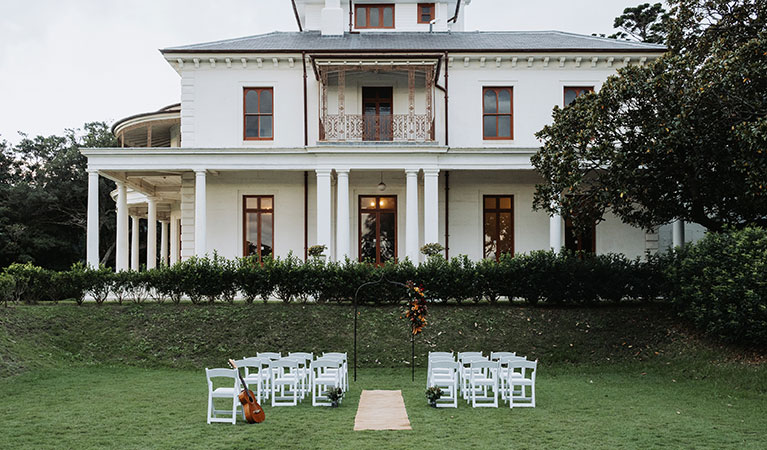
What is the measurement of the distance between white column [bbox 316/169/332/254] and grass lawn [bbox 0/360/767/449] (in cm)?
716

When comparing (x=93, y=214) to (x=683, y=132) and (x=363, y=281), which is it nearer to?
(x=363, y=281)

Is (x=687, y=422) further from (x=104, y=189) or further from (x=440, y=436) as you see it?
(x=104, y=189)

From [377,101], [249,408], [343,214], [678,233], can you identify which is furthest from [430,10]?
[249,408]

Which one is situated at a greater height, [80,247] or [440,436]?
[80,247]

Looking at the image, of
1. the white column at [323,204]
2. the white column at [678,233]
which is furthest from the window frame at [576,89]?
the white column at [323,204]

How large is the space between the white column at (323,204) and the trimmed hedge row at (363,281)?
228 cm

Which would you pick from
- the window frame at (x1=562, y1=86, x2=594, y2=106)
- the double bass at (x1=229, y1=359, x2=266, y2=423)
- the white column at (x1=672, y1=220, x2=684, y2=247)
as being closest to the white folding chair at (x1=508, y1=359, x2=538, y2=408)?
the double bass at (x1=229, y1=359, x2=266, y2=423)

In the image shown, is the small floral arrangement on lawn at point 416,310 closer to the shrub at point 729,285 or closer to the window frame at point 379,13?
the shrub at point 729,285

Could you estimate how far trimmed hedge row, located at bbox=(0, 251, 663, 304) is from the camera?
746 inches

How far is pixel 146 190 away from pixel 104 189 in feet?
66.9

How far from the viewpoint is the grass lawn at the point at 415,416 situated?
8625 mm

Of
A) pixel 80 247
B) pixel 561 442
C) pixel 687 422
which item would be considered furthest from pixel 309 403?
pixel 80 247

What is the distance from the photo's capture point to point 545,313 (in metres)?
18.5

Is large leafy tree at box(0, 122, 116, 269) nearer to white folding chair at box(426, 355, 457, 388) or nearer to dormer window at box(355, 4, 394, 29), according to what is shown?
dormer window at box(355, 4, 394, 29)
